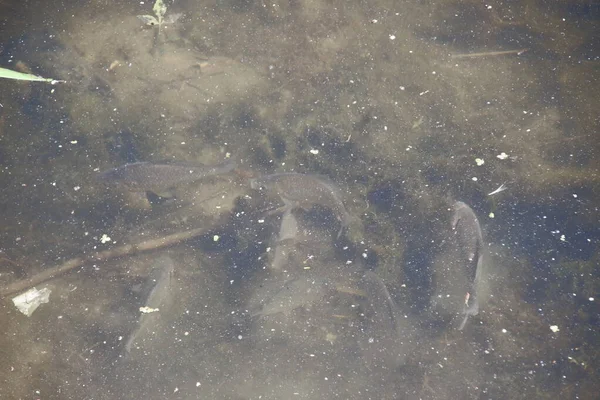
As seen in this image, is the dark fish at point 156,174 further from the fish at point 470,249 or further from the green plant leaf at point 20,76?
the fish at point 470,249

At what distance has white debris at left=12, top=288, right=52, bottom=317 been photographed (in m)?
4.27

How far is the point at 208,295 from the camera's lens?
437 centimetres

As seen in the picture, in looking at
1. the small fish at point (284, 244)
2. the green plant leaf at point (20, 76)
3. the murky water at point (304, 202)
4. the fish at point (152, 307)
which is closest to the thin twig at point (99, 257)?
the murky water at point (304, 202)

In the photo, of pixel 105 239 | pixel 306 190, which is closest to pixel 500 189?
pixel 306 190

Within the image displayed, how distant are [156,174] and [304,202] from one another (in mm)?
1542

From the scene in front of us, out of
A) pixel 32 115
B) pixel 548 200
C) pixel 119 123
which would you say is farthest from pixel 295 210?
pixel 32 115

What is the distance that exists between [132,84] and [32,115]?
108cm

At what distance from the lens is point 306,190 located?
175 inches

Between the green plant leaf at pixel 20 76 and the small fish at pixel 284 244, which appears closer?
the green plant leaf at pixel 20 76

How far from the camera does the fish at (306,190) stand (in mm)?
4430

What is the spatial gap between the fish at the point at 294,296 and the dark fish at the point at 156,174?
1.37m

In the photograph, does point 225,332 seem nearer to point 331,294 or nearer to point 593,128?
point 331,294

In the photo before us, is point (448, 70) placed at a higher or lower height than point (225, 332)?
higher

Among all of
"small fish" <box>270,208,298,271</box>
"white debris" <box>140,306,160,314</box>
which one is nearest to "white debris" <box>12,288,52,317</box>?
"white debris" <box>140,306,160,314</box>
